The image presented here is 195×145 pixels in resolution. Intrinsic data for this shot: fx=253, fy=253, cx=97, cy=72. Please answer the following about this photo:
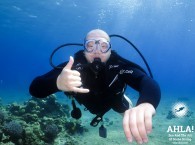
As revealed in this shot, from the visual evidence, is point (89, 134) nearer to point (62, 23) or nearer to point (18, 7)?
point (18, 7)

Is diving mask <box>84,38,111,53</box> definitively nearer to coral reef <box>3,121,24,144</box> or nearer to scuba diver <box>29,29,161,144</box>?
scuba diver <box>29,29,161,144</box>

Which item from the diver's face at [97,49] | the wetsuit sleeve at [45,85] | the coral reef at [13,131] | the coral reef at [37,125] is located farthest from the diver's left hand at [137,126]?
the coral reef at [13,131]

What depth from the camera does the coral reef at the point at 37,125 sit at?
8.47 metres

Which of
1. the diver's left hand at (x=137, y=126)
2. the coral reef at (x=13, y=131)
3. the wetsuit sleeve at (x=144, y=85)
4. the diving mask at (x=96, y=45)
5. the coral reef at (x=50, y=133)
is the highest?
the diving mask at (x=96, y=45)

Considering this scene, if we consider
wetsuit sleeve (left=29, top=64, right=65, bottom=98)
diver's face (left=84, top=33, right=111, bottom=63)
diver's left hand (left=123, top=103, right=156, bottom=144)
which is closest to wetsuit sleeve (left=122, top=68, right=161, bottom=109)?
diver's face (left=84, top=33, right=111, bottom=63)

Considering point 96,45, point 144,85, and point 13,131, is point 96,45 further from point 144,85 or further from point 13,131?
point 13,131

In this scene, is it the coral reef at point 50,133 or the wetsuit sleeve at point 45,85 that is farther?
the coral reef at point 50,133

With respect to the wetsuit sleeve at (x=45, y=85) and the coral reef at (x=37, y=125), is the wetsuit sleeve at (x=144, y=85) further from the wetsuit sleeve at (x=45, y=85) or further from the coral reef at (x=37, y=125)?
the coral reef at (x=37, y=125)

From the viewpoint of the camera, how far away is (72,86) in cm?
318

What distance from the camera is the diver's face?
4.95m

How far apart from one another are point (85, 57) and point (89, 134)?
26.7 ft

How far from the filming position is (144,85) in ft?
12.1

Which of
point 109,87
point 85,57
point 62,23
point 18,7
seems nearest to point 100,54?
point 85,57

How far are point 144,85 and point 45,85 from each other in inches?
65.2
